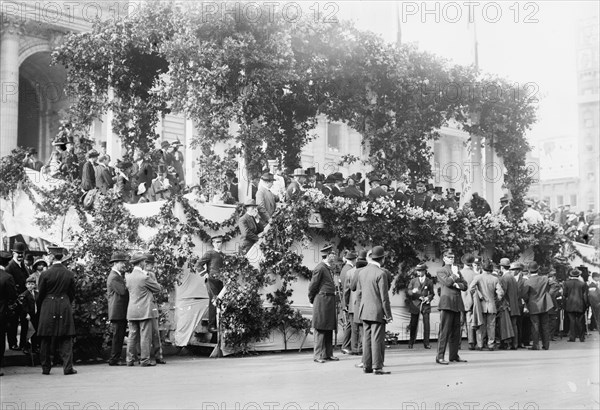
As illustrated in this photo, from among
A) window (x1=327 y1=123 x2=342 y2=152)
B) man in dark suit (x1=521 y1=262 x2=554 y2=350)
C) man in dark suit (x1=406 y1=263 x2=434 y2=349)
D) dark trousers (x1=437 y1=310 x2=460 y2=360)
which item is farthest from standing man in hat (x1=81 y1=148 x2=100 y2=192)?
window (x1=327 y1=123 x2=342 y2=152)

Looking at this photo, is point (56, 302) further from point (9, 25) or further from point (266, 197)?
point (9, 25)

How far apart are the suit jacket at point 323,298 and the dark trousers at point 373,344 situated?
1875 millimetres

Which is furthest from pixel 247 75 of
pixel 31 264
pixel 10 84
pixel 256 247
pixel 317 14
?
pixel 10 84

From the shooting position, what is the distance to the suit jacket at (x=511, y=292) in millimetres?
20094

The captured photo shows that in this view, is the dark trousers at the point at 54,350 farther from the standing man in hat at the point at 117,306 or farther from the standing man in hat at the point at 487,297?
the standing man in hat at the point at 487,297

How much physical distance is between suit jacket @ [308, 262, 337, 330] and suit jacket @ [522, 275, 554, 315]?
247 inches

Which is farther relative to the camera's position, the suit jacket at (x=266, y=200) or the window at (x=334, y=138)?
the window at (x=334, y=138)

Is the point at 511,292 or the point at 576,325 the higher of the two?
the point at 511,292

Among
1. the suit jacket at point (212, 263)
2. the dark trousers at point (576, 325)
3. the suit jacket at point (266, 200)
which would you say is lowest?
the dark trousers at point (576, 325)

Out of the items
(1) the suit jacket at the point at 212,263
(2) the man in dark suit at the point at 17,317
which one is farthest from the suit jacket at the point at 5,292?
(1) the suit jacket at the point at 212,263

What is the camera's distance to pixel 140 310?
15.3 metres

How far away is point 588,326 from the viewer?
2861 cm

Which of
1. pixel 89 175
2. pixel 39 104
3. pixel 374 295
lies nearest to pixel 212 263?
pixel 89 175

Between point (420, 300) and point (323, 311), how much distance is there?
471 centimetres
